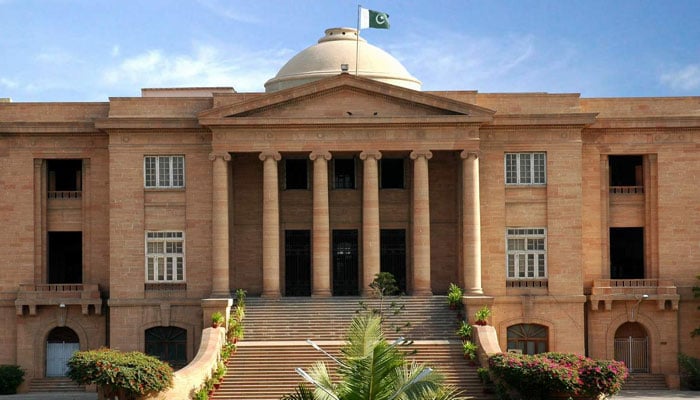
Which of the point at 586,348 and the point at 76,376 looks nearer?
the point at 76,376

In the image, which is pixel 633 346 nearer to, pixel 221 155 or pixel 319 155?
pixel 319 155

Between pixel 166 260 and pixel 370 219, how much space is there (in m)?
9.71

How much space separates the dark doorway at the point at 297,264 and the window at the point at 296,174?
88.2 inches

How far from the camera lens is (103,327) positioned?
5359cm

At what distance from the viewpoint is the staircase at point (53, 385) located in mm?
52312

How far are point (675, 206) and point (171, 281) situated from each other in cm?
2402

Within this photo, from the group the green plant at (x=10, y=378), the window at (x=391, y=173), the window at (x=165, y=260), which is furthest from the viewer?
the window at (x=391, y=173)

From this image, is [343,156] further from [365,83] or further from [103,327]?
[103,327]

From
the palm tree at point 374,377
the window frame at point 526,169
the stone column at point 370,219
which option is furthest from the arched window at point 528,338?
the palm tree at point 374,377

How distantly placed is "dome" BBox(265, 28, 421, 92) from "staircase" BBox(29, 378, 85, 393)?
1822 cm

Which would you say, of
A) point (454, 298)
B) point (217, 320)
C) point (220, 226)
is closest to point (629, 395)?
point (454, 298)

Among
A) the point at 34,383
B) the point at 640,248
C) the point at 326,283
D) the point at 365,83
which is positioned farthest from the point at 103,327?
the point at 640,248

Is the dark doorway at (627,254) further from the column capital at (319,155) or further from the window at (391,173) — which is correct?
the column capital at (319,155)

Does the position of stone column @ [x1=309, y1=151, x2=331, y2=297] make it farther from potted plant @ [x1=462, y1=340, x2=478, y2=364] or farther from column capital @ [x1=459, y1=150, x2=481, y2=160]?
potted plant @ [x1=462, y1=340, x2=478, y2=364]
